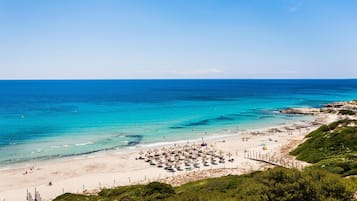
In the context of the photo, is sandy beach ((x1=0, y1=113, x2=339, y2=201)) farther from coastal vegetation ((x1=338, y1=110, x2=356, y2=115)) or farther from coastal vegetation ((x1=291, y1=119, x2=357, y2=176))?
coastal vegetation ((x1=338, y1=110, x2=356, y2=115))

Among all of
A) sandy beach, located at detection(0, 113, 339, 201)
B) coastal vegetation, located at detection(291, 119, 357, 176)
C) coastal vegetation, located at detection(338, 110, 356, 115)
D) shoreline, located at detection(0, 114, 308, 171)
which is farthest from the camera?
coastal vegetation, located at detection(338, 110, 356, 115)

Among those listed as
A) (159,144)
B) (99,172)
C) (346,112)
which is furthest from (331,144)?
(346,112)

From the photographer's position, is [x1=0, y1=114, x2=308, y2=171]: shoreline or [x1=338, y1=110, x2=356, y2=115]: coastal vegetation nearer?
[x1=0, y1=114, x2=308, y2=171]: shoreline

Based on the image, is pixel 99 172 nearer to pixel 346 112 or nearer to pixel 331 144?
pixel 331 144

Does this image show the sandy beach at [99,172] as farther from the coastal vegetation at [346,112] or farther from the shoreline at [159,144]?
the coastal vegetation at [346,112]

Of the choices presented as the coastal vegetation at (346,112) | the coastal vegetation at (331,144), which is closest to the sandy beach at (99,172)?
the coastal vegetation at (331,144)

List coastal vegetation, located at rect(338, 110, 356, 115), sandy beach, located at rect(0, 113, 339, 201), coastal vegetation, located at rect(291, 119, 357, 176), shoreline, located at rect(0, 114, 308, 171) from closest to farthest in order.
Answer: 1. sandy beach, located at rect(0, 113, 339, 201)
2. coastal vegetation, located at rect(291, 119, 357, 176)
3. shoreline, located at rect(0, 114, 308, 171)
4. coastal vegetation, located at rect(338, 110, 356, 115)

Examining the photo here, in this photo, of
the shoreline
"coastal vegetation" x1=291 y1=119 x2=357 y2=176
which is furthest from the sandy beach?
"coastal vegetation" x1=291 y1=119 x2=357 y2=176

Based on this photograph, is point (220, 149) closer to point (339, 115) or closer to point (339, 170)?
point (339, 170)

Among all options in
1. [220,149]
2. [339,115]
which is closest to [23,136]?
[220,149]
